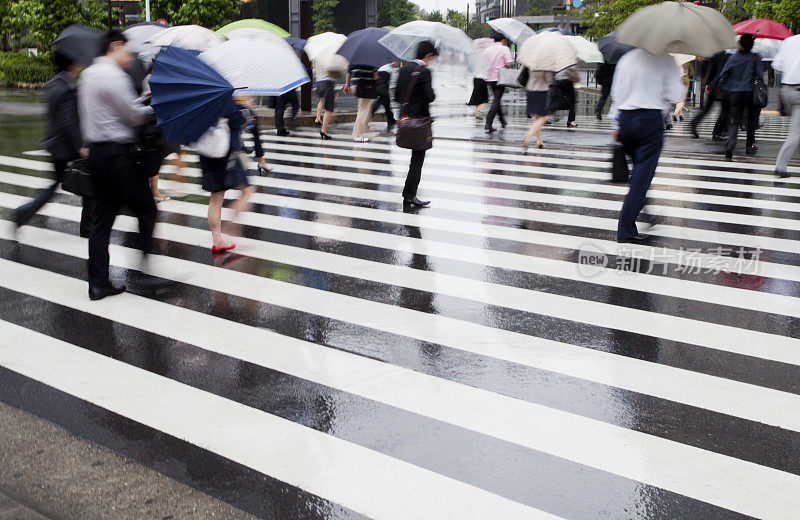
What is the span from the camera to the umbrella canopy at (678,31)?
725 cm

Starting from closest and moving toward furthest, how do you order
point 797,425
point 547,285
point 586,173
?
point 797,425 < point 547,285 < point 586,173

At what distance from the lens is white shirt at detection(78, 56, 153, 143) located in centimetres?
586

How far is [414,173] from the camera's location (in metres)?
9.41

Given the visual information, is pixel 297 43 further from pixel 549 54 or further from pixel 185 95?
pixel 185 95

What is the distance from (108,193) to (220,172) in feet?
4.27

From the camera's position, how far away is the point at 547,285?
6605mm

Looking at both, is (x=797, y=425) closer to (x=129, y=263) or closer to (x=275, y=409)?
(x=275, y=409)

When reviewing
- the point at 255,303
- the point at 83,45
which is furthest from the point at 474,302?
the point at 83,45

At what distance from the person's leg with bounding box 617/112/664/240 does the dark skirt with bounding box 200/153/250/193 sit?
362cm

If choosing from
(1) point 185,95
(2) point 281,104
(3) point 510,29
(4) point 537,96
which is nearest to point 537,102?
(4) point 537,96

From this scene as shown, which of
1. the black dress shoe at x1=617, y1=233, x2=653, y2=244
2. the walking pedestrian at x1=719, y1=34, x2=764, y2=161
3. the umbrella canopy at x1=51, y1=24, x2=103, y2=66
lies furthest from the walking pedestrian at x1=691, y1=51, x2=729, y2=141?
the umbrella canopy at x1=51, y1=24, x2=103, y2=66

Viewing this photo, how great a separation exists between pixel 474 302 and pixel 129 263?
125 inches

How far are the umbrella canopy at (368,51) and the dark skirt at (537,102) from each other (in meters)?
2.47

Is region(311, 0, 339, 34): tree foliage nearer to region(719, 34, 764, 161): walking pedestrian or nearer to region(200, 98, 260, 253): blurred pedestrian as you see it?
region(719, 34, 764, 161): walking pedestrian
